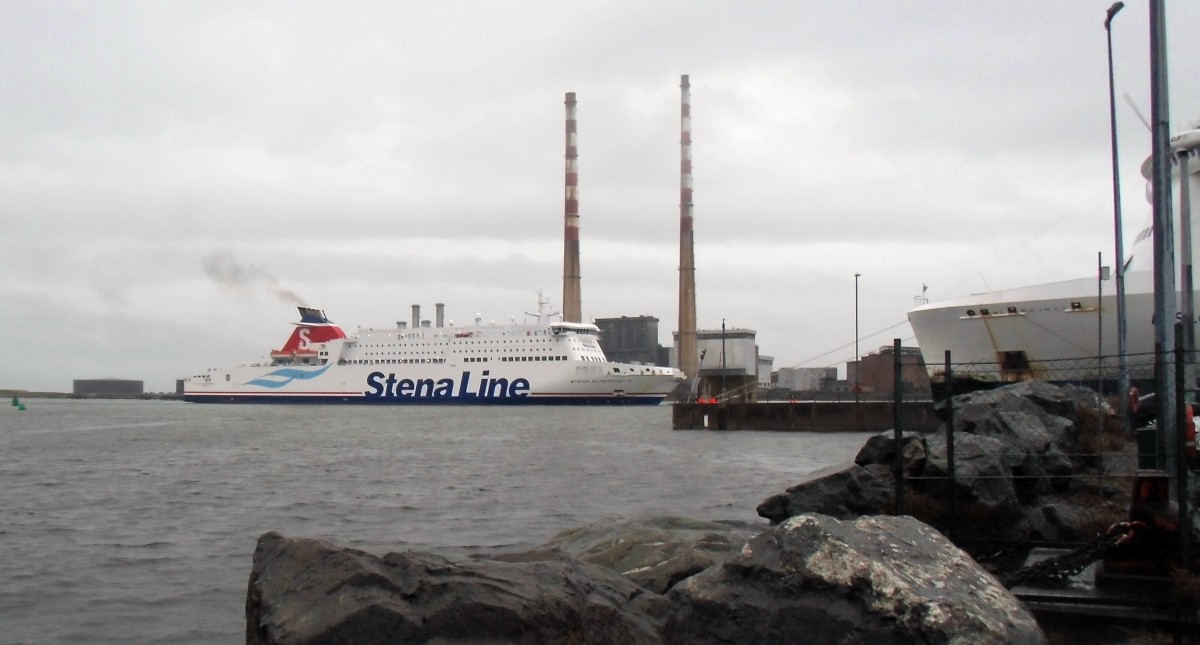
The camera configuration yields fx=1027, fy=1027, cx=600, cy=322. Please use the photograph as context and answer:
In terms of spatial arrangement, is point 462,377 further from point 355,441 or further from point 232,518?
point 232,518

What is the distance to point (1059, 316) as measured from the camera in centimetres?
2716

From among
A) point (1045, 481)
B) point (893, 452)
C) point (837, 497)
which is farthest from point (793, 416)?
point (837, 497)

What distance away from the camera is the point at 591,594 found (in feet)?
15.6

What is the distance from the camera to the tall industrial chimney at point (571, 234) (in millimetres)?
79625

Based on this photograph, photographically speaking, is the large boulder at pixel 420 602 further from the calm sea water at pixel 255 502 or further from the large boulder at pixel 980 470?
the large boulder at pixel 980 470

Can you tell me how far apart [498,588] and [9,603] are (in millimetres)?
5470

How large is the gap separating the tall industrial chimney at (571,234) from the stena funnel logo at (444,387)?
36.0ft

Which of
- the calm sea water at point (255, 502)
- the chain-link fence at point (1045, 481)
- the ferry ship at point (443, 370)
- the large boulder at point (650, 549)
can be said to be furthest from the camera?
the ferry ship at point (443, 370)

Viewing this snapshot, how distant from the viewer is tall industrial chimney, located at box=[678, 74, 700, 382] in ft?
264

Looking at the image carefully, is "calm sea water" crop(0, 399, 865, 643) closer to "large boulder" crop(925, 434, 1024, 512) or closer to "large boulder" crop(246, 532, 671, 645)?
"large boulder" crop(246, 532, 671, 645)

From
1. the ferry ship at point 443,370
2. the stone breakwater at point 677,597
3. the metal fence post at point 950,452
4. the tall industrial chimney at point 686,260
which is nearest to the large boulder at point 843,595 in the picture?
the stone breakwater at point 677,597

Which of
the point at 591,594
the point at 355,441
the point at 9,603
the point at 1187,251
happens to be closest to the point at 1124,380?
the point at 1187,251

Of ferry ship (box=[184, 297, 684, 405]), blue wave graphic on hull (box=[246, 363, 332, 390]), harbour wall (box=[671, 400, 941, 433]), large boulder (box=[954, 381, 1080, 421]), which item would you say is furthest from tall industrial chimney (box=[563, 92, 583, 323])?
large boulder (box=[954, 381, 1080, 421])

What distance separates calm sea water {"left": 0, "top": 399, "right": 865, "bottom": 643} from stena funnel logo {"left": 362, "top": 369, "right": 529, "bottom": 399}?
39487mm
